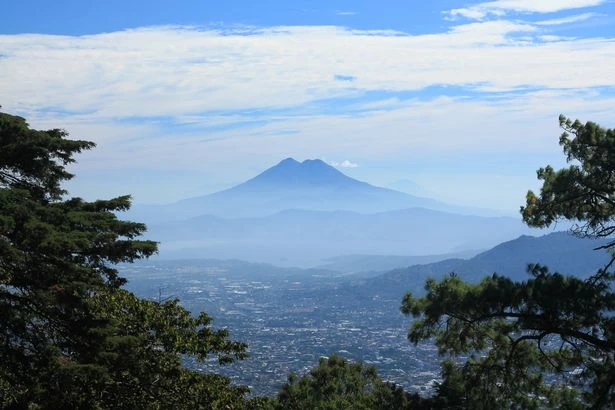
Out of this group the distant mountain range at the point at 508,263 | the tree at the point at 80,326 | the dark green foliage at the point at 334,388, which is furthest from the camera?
the distant mountain range at the point at 508,263

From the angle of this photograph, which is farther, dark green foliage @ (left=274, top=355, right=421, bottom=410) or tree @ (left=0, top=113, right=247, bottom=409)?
dark green foliage @ (left=274, top=355, right=421, bottom=410)

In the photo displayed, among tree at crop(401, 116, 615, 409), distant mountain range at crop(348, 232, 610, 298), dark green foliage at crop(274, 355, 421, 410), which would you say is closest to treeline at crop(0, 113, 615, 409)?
tree at crop(401, 116, 615, 409)

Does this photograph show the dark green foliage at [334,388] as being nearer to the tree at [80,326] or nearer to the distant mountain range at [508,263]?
the tree at [80,326]

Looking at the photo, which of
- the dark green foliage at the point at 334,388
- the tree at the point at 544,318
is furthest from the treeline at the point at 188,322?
the dark green foliage at the point at 334,388

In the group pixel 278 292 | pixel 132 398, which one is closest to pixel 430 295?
pixel 132 398

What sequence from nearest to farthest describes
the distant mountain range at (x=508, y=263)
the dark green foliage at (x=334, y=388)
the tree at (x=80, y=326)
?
the tree at (x=80, y=326)
the dark green foliage at (x=334, y=388)
the distant mountain range at (x=508, y=263)

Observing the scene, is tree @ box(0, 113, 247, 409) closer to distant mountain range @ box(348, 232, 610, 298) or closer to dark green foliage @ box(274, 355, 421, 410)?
dark green foliage @ box(274, 355, 421, 410)
